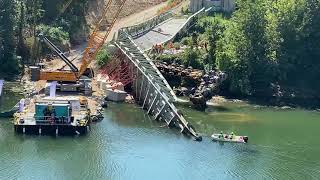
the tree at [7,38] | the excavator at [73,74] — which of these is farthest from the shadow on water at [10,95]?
the tree at [7,38]

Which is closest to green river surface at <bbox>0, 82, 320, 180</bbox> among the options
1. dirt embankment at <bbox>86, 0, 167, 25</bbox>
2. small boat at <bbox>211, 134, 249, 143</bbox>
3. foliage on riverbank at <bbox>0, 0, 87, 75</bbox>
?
small boat at <bbox>211, 134, 249, 143</bbox>

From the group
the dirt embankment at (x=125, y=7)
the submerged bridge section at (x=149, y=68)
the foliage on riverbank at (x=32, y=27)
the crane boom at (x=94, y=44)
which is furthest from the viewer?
the dirt embankment at (x=125, y=7)

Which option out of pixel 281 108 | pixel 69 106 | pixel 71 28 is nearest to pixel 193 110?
pixel 281 108

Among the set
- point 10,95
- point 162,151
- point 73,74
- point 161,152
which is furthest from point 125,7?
point 161,152

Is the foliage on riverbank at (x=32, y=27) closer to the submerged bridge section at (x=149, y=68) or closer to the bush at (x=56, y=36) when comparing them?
the bush at (x=56, y=36)

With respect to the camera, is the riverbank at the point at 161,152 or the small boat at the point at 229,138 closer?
the riverbank at the point at 161,152

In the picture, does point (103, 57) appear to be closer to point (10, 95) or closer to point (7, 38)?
point (7, 38)

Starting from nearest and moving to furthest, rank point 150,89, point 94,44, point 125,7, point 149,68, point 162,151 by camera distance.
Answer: point 162,151, point 150,89, point 149,68, point 94,44, point 125,7
